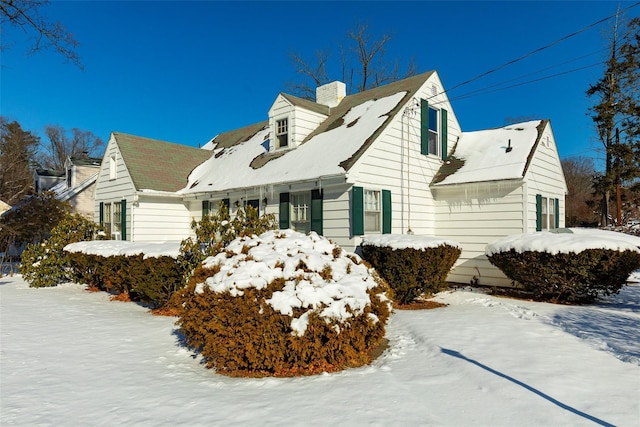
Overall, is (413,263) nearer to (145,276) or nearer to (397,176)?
(397,176)

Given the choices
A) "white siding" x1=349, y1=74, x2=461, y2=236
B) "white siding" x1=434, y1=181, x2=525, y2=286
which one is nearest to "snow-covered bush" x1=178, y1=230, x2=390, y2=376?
"white siding" x1=349, y1=74, x2=461, y2=236

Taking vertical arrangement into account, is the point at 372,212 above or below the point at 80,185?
below

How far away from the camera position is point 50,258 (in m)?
12.0

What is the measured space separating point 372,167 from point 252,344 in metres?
6.91

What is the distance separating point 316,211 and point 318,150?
2.08 m

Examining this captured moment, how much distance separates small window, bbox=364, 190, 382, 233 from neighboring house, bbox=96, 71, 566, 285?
29 mm

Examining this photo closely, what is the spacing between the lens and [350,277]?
202 inches

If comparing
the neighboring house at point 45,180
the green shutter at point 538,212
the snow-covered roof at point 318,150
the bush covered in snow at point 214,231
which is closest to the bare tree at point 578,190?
the green shutter at point 538,212

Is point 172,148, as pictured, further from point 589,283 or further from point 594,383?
point 594,383

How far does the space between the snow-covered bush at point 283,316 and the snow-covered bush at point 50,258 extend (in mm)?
9195

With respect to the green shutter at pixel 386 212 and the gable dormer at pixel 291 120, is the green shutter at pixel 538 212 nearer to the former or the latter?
the green shutter at pixel 386 212

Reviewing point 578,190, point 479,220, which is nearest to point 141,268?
point 479,220

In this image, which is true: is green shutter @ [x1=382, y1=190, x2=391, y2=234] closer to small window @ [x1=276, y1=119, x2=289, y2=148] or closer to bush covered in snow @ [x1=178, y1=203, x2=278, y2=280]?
bush covered in snow @ [x1=178, y1=203, x2=278, y2=280]

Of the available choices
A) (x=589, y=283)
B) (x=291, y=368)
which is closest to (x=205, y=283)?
(x=291, y=368)
